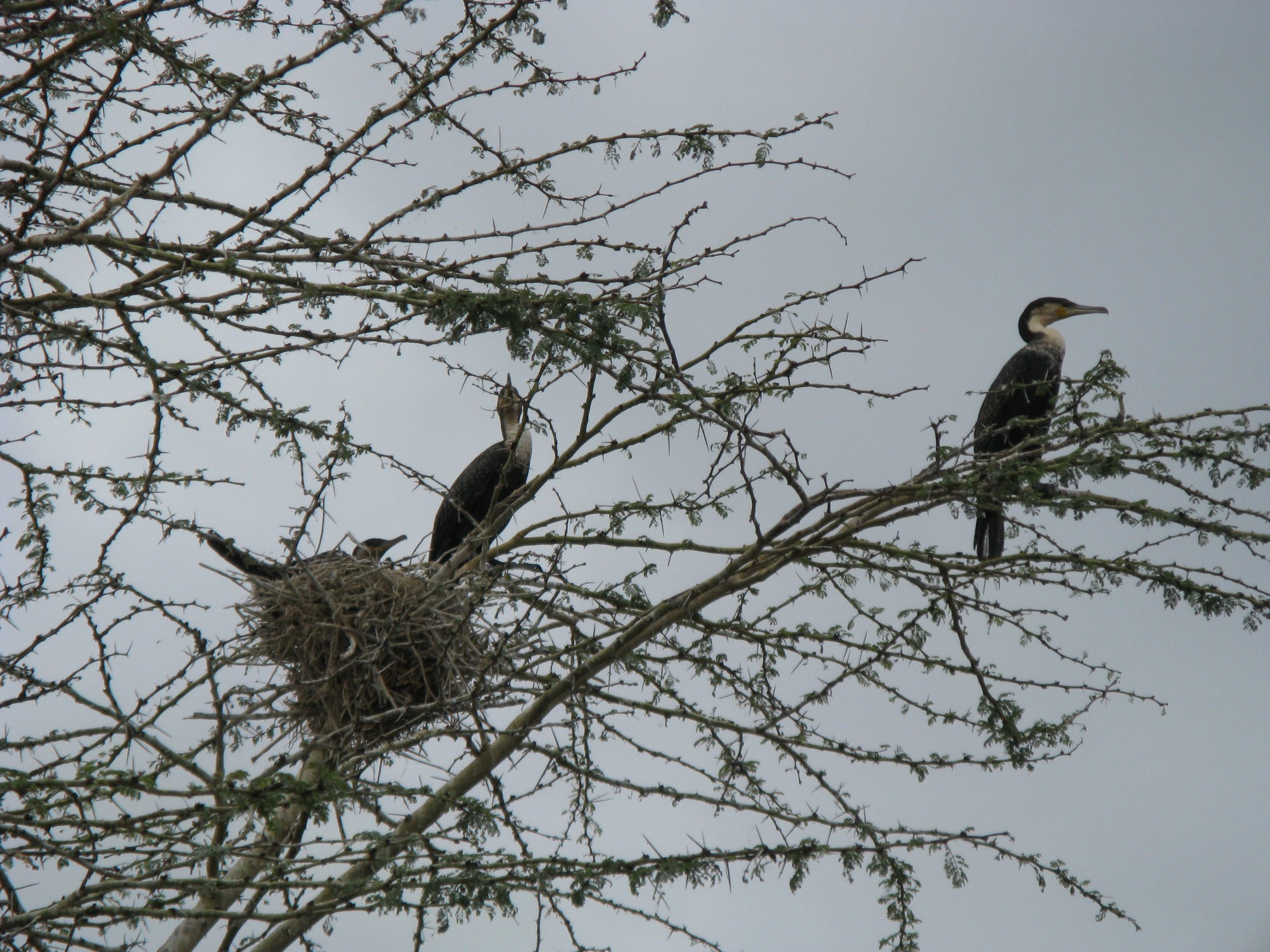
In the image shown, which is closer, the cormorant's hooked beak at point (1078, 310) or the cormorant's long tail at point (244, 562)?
the cormorant's long tail at point (244, 562)

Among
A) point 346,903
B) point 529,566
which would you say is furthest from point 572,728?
point 346,903

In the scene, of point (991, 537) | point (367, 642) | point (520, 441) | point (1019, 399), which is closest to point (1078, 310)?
point (1019, 399)

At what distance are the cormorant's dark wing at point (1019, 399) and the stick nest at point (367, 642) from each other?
288cm

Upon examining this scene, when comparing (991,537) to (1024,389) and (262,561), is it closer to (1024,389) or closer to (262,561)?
(1024,389)

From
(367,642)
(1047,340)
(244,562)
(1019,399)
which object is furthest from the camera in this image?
(1047,340)

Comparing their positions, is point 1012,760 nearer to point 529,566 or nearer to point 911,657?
point 911,657

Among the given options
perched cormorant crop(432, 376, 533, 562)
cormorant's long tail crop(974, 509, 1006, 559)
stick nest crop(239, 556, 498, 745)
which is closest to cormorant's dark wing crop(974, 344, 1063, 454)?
cormorant's long tail crop(974, 509, 1006, 559)

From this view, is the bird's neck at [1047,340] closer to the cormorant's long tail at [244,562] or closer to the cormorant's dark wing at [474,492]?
the cormorant's dark wing at [474,492]

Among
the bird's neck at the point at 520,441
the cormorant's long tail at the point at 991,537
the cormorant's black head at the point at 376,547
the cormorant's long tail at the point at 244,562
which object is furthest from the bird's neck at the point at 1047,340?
the cormorant's long tail at the point at 244,562

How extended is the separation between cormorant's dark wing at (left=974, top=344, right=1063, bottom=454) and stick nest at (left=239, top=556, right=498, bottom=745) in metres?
2.88

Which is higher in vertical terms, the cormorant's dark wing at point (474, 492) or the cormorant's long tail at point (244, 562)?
the cormorant's dark wing at point (474, 492)

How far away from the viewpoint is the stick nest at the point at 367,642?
4.66 metres

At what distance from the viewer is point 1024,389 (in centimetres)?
700

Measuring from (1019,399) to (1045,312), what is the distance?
223 cm
